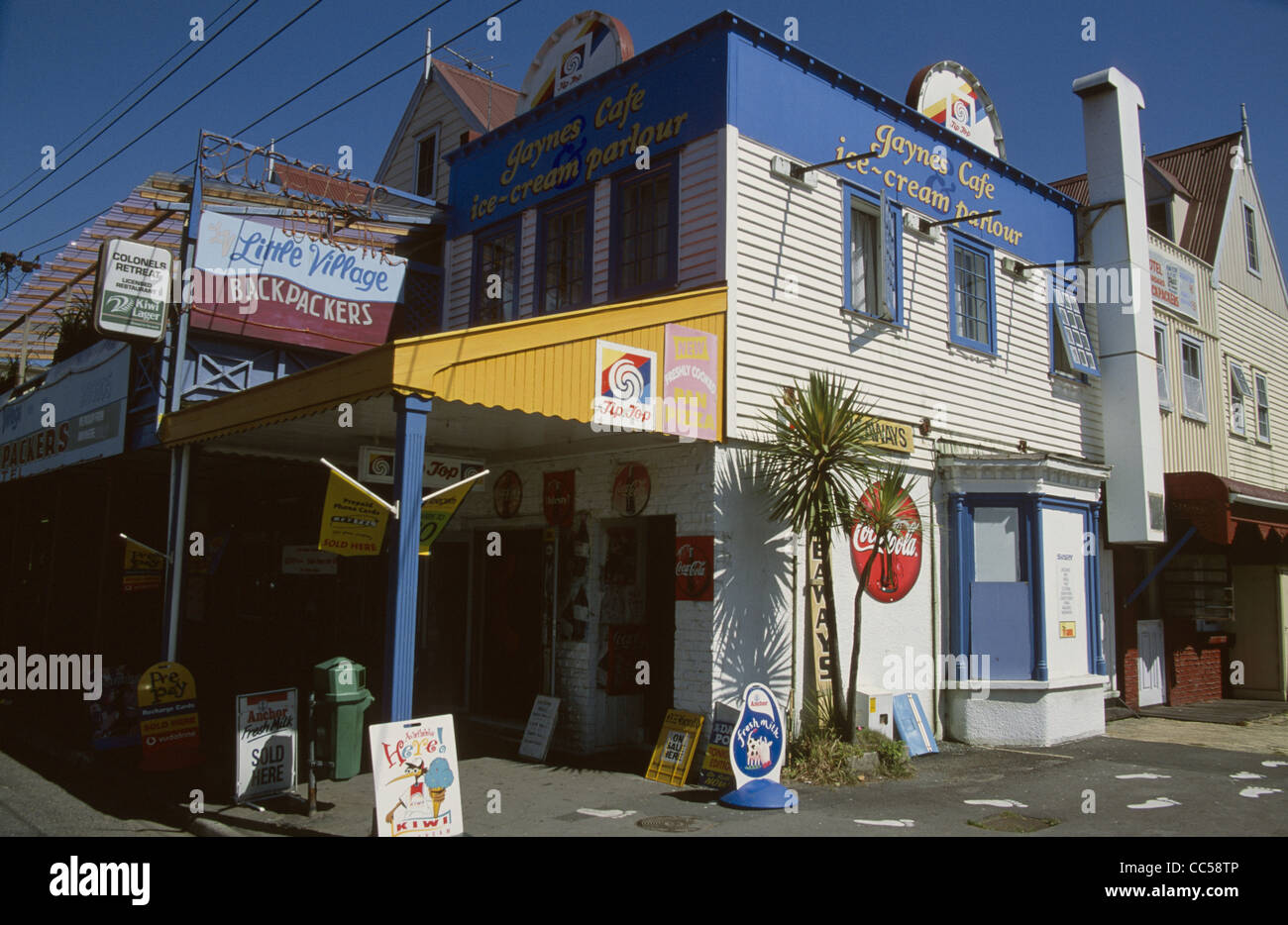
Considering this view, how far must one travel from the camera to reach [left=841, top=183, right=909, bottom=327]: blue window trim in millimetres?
11500

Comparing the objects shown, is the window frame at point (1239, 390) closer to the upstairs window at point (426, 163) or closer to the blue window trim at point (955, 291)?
the blue window trim at point (955, 291)

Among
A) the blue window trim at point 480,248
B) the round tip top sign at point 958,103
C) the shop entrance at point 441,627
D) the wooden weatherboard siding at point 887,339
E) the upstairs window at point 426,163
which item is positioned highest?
the upstairs window at point 426,163

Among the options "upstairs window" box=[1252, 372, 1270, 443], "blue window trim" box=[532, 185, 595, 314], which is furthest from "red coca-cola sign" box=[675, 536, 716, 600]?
"upstairs window" box=[1252, 372, 1270, 443]

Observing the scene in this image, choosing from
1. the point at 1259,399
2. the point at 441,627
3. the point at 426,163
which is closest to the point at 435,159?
the point at 426,163

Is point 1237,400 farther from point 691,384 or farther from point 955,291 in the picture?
point 691,384

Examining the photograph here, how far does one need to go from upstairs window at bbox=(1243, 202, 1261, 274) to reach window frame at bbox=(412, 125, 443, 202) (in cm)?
1697

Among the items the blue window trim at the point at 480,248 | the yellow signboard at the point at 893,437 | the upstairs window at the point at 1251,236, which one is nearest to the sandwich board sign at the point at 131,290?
the blue window trim at the point at 480,248

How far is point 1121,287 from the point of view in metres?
15.1

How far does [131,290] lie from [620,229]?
5971mm

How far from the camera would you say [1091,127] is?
15438 millimetres

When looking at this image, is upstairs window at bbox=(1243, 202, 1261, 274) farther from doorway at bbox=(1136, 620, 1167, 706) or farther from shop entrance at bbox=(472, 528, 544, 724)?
shop entrance at bbox=(472, 528, 544, 724)

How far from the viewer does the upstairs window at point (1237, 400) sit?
18469 mm

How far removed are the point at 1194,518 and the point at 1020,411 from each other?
360 cm

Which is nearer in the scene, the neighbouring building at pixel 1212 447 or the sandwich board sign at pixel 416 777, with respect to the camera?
the sandwich board sign at pixel 416 777
